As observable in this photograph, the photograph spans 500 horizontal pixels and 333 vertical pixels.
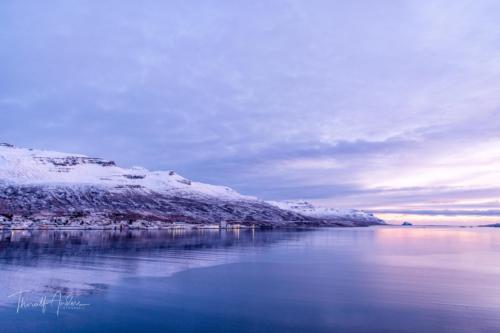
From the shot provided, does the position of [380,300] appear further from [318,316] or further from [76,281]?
[76,281]

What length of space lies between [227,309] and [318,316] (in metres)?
4.61

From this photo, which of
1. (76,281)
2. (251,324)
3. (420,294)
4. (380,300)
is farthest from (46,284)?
(420,294)

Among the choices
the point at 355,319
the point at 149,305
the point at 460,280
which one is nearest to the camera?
the point at 355,319

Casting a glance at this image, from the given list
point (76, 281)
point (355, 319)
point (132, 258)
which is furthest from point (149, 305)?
point (132, 258)

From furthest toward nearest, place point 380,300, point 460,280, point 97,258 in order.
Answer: point 97,258 → point 460,280 → point 380,300

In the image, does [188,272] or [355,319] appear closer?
[355,319]

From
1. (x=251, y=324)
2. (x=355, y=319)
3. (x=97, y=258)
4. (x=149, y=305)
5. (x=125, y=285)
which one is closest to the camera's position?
(x=251, y=324)

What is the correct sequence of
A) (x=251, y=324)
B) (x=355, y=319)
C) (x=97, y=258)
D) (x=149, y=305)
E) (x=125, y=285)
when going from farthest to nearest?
(x=97, y=258) < (x=125, y=285) < (x=149, y=305) < (x=355, y=319) < (x=251, y=324)

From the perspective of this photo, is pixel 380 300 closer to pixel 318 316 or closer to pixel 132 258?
pixel 318 316

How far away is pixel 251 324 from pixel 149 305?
604 centimetres

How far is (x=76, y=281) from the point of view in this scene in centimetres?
2639

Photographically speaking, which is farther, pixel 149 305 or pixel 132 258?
pixel 132 258

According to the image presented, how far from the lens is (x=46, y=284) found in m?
25.1

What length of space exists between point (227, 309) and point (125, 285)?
28.3ft
